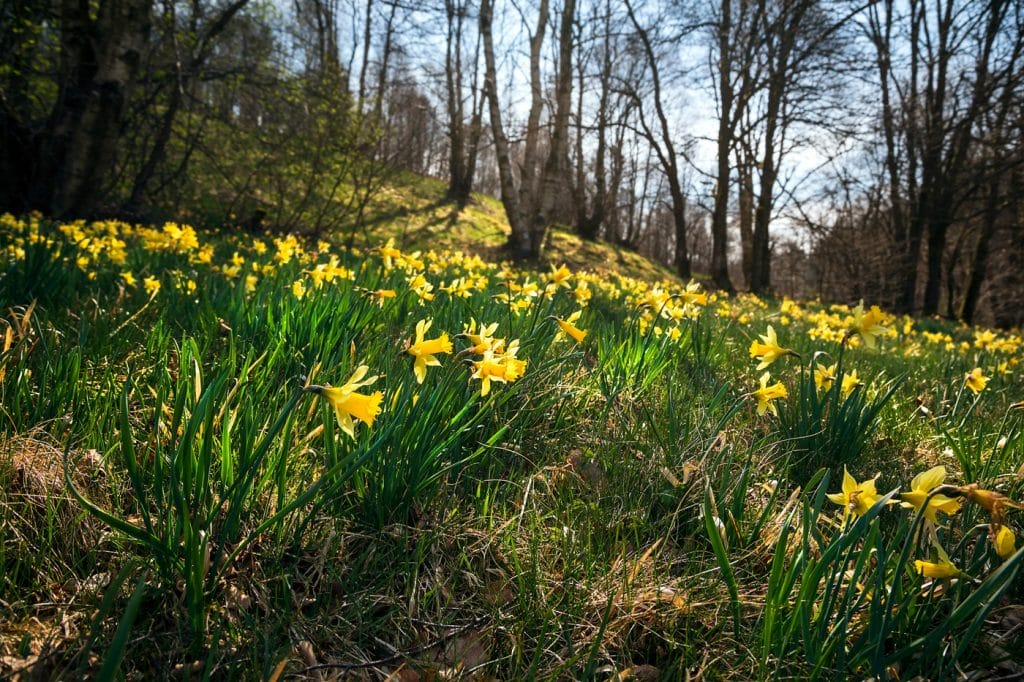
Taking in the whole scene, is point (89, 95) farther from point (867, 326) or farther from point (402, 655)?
point (867, 326)

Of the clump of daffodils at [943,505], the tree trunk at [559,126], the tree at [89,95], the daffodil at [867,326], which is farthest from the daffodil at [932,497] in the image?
the tree trunk at [559,126]

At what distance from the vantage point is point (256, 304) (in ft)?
→ 7.00

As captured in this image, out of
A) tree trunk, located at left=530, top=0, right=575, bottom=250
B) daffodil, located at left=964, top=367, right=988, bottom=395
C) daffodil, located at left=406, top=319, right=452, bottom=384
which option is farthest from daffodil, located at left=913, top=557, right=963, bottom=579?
tree trunk, located at left=530, top=0, right=575, bottom=250

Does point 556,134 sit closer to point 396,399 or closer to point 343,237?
point 343,237

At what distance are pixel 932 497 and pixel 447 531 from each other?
101 centimetres

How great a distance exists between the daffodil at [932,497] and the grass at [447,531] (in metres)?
0.02

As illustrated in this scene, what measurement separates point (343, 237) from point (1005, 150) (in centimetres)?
1255

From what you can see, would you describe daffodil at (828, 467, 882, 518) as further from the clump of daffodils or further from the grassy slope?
the grassy slope

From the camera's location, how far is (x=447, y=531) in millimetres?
1296

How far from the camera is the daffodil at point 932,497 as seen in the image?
975 millimetres

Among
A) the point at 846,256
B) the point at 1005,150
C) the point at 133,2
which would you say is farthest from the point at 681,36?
the point at 133,2

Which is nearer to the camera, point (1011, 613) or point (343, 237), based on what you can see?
point (1011, 613)

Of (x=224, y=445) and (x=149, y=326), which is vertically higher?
(x=149, y=326)

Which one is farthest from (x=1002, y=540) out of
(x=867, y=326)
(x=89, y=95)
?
(x=89, y=95)
